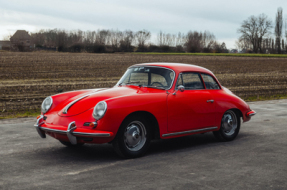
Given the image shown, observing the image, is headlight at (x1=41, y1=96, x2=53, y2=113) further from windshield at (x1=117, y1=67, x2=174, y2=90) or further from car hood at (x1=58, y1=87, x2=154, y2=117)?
windshield at (x1=117, y1=67, x2=174, y2=90)

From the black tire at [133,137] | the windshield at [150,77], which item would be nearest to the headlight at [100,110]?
the black tire at [133,137]

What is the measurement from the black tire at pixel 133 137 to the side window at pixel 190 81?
1.12 metres

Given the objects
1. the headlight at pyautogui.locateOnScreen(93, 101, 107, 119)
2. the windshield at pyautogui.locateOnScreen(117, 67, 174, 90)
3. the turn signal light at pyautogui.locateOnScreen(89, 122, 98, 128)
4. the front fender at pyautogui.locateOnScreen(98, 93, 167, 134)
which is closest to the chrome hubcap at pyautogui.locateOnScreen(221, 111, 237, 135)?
the windshield at pyautogui.locateOnScreen(117, 67, 174, 90)

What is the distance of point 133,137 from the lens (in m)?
5.45

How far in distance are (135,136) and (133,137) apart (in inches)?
1.5

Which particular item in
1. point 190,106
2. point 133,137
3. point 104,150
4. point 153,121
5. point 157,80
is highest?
point 157,80

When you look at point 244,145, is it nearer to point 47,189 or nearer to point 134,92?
point 134,92

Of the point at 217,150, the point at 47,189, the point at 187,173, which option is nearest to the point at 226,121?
the point at 217,150

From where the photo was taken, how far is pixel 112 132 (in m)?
5.16

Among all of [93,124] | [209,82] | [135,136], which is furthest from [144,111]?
[209,82]

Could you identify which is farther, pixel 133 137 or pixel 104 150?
pixel 104 150

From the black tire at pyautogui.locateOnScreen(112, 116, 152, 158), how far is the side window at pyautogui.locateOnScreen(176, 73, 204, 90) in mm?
1120

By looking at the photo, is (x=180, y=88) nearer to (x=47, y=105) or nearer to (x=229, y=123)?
(x=229, y=123)

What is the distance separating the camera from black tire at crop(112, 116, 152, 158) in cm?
530
